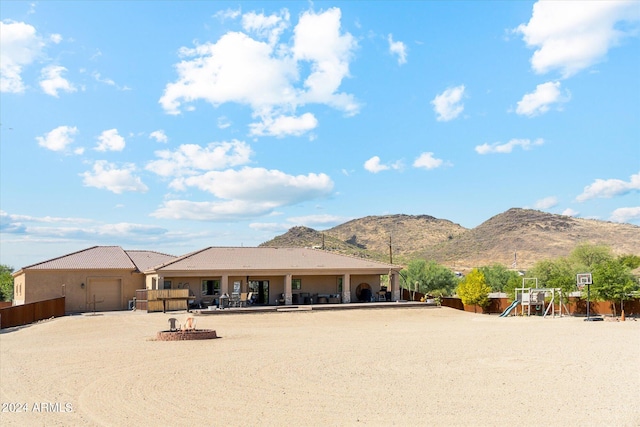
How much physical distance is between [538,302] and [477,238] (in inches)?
3130

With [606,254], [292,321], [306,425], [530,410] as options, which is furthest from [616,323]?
[606,254]

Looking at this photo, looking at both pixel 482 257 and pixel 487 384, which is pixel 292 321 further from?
pixel 482 257

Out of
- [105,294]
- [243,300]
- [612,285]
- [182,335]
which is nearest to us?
[182,335]

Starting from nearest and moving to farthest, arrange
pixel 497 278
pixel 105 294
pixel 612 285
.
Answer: pixel 612 285 → pixel 105 294 → pixel 497 278

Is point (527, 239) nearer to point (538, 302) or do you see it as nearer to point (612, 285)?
point (538, 302)

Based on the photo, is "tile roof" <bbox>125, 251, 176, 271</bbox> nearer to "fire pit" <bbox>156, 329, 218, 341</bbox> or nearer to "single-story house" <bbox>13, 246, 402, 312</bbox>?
"single-story house" <bbox>13, 246, 402, 312</bbox>

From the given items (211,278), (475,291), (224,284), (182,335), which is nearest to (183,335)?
(182,335)

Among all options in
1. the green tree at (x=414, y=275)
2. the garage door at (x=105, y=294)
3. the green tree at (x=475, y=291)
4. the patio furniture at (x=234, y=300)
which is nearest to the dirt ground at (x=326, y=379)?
the patio furniture at (x=234, y=300)

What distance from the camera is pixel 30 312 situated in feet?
100

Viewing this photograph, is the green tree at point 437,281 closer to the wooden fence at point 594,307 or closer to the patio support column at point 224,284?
the wooden fence at point 594,307

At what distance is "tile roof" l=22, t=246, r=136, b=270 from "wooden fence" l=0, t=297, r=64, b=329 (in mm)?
3805

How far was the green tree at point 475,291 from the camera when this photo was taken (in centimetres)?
4209

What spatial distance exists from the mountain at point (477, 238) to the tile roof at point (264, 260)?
4914cm

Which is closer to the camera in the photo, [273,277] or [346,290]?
[273,277]
